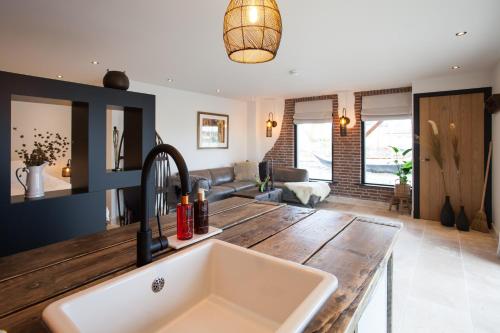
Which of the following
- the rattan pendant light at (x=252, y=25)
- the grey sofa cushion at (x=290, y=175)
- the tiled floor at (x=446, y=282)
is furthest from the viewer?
the grey sofa cushion at (x=290, y=175)

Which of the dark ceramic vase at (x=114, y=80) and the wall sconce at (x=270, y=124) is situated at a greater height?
the wall sconce at (x=270, y=124)

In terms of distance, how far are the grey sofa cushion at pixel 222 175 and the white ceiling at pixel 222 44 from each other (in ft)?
7.00

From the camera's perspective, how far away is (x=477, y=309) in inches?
86.0

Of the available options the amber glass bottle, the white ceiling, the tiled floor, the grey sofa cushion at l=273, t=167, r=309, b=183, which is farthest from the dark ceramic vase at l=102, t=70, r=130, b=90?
the grey sofa cushion at l=273, t=167, r=309, b=183

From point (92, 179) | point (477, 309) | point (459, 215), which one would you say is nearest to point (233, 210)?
point (92, 179)

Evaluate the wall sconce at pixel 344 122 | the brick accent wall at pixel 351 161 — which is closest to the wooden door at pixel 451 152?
the brick accent wall at pixel 351 161

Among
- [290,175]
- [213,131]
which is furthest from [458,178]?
[213,131]

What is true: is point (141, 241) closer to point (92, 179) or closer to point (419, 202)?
point (92, 179)

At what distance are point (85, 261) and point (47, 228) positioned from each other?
1.17 m

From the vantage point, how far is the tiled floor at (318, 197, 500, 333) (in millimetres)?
2037

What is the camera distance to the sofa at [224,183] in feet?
15.6

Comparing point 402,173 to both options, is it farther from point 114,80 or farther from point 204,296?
point 204,296

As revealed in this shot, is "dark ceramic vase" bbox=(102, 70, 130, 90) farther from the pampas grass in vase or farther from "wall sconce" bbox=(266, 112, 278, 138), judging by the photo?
"wall sconce" bbox=(266, 112, 278, 138)

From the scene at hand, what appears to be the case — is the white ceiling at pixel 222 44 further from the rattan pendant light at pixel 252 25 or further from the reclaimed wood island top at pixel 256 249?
the reclaimed wood island top at pixel 256 249
